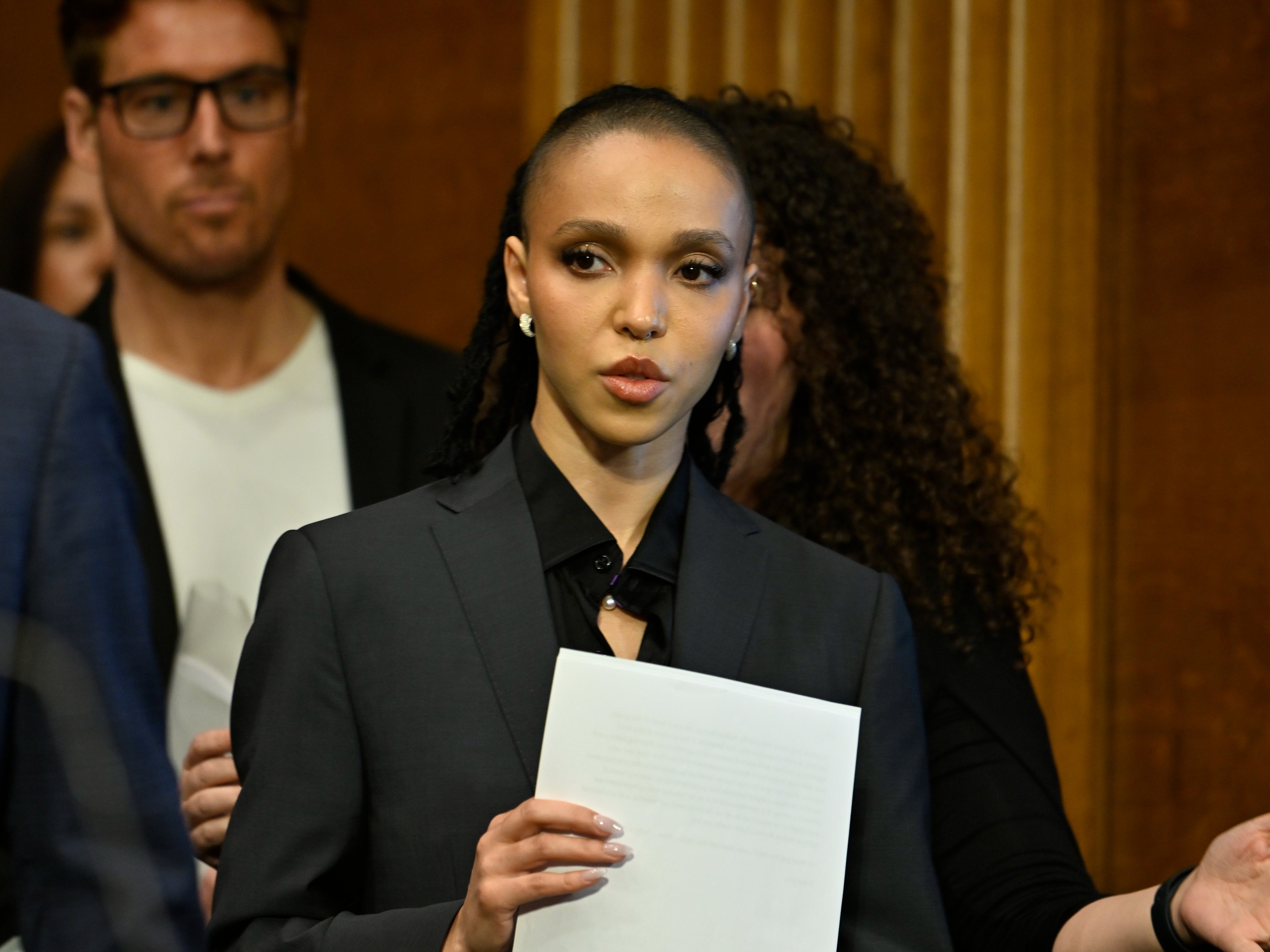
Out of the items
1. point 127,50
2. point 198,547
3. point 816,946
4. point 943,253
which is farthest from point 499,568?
point 943,253

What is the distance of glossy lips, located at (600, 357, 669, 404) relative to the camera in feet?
4.72

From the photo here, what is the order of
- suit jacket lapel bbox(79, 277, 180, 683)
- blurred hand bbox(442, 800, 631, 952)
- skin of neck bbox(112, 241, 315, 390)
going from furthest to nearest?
skin of neck bbox(112, 241, 315, 390)
suit jacket lapel bbox(79, 277, 180, 683)
blurred hand bbox(442, 800, 631, 952)

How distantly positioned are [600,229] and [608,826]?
0.54 metres

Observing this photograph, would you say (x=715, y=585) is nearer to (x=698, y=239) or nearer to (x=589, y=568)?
(x=589, y=568)

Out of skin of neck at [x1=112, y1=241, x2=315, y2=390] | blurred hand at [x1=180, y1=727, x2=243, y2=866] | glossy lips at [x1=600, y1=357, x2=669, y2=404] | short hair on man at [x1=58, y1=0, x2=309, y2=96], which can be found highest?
short hair on man at [x1=58, y1=0, x2=309, y2=96]

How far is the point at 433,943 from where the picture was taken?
51.9 inches

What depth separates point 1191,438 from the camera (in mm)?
2932

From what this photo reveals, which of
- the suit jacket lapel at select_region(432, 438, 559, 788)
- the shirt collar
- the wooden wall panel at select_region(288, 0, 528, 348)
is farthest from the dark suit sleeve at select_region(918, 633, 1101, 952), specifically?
the wooden wall panel at select_region(288, 0, 528, 348)

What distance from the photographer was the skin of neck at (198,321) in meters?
2.83

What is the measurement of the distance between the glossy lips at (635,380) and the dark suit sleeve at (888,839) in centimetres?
37

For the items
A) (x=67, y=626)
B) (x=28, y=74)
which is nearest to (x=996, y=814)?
(x=67, y=626)

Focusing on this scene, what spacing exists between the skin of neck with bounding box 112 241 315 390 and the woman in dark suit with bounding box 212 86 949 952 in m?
1.37

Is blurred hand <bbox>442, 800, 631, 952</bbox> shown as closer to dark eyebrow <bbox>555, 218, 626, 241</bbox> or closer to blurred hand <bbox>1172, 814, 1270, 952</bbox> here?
dark eyebrow <bbox>555, 218, 626, 241</bbox>

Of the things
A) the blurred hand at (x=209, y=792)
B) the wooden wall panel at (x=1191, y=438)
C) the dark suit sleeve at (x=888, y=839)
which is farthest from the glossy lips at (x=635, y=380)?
the wooden wall panel at (x=1191, y=438)
